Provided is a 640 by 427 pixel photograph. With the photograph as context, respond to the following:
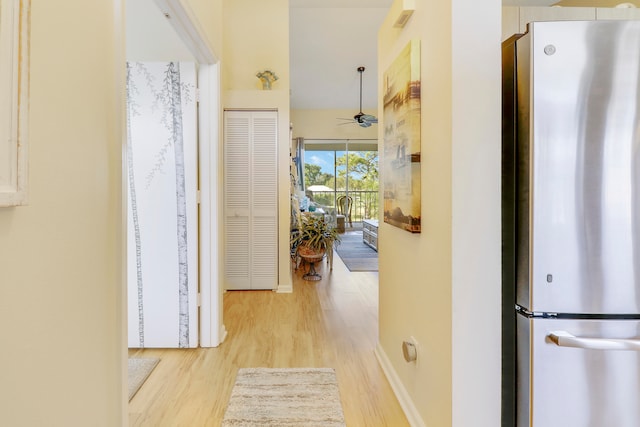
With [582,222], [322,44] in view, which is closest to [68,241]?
[582,222]

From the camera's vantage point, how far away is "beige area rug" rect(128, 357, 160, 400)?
80.4 inches

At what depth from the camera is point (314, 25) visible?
4.81 m

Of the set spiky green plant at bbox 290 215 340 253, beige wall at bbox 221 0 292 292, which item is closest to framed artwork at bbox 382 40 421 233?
beige wall at bbox 221 0 292 292

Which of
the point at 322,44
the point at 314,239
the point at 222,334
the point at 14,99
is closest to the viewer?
the point at 14,99

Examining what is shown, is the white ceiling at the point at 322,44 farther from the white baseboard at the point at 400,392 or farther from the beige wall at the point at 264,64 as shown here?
the white baseboard at the point at 400,392

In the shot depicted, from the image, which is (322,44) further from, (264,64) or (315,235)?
(315,235)

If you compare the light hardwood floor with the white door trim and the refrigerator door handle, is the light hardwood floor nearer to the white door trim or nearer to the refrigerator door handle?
the white door trim

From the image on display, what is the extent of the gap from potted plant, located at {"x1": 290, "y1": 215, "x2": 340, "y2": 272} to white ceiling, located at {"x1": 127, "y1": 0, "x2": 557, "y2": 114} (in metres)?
2.73

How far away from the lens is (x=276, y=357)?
2.43 m

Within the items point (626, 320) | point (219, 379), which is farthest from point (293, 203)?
point (626, 320)

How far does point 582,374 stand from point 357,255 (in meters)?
5.10

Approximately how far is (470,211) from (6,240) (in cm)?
136

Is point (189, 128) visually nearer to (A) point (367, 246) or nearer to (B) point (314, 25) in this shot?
(B) point (314, 25)

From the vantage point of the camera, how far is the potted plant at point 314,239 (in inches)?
183
